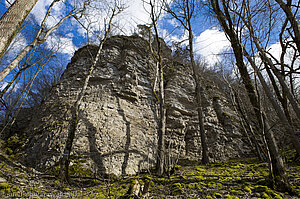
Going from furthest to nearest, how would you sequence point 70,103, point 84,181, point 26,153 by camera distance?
point 70,103, point 26,153, point 84,181

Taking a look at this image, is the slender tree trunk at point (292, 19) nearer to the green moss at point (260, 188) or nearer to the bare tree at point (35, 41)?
the green moss at point (260, 188)

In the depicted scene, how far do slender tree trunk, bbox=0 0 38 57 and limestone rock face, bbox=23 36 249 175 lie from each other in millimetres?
4441

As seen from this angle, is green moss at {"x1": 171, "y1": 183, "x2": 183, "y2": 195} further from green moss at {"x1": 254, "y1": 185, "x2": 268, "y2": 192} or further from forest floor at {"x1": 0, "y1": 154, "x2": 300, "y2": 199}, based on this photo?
green moss at {"x1": 254, "y1": 185, "x2": 268, "y2": 192}

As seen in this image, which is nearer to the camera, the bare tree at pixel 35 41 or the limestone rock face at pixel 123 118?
the bare tree at pixel 35 41

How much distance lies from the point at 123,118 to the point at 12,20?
5.98 meters

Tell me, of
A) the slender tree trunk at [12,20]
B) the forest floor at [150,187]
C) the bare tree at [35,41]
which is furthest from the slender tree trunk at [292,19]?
the bare tree at [35,41]

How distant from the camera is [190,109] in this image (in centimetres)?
1081

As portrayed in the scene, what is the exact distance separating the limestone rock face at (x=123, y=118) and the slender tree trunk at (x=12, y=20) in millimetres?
4441

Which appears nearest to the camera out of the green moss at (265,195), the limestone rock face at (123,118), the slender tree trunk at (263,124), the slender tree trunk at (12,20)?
the slender tree trunk at (12,20)

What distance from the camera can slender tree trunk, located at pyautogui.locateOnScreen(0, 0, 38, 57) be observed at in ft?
8.45

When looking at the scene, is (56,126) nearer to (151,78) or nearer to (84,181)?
(84,181)

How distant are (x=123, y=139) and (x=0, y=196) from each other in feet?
14.8

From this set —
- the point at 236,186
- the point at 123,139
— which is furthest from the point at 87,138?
the point at 236,186

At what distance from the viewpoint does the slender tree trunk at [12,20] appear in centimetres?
257
